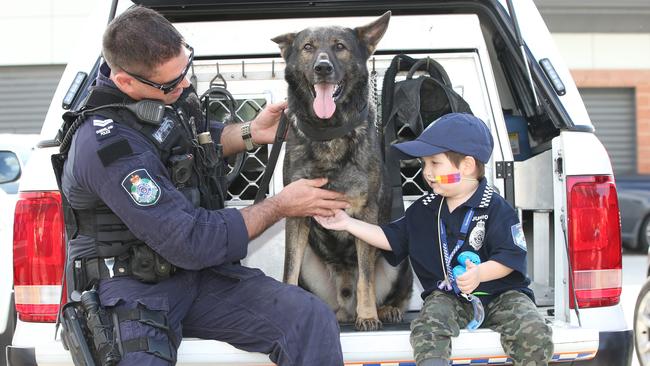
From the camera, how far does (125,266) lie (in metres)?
2.47

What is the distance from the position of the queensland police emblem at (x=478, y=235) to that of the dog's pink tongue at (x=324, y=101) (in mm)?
836

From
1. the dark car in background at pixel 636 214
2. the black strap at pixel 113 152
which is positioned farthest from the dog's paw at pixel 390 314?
the dark car in background at pixel 636 214

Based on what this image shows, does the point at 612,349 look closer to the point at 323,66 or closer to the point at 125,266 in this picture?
the point at 323,66

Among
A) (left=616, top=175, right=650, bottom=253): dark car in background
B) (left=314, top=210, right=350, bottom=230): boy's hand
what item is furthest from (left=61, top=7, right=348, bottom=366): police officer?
(left=616, top=175, right=650, bottom=253): dark car in background

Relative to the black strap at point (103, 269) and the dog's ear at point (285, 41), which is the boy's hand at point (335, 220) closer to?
the dog's ear at point (285, 41)

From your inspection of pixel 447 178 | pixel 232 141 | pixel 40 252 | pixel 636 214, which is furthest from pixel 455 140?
pixel 636 214

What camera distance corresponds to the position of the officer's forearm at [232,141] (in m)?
3.16

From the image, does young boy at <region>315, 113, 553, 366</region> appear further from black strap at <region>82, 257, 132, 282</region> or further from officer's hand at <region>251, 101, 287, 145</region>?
black strap at <region>82, 257, 132, 282</region>

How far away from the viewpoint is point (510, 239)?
8.73 ft

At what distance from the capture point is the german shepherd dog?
318 centimetres

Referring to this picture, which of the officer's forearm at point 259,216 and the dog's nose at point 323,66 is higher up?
the dog's nose at point 323,66

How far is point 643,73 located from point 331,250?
15358 mm

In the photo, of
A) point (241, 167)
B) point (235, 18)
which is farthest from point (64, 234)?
point (235, 18)

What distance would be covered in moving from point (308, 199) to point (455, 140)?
2.06 feet
